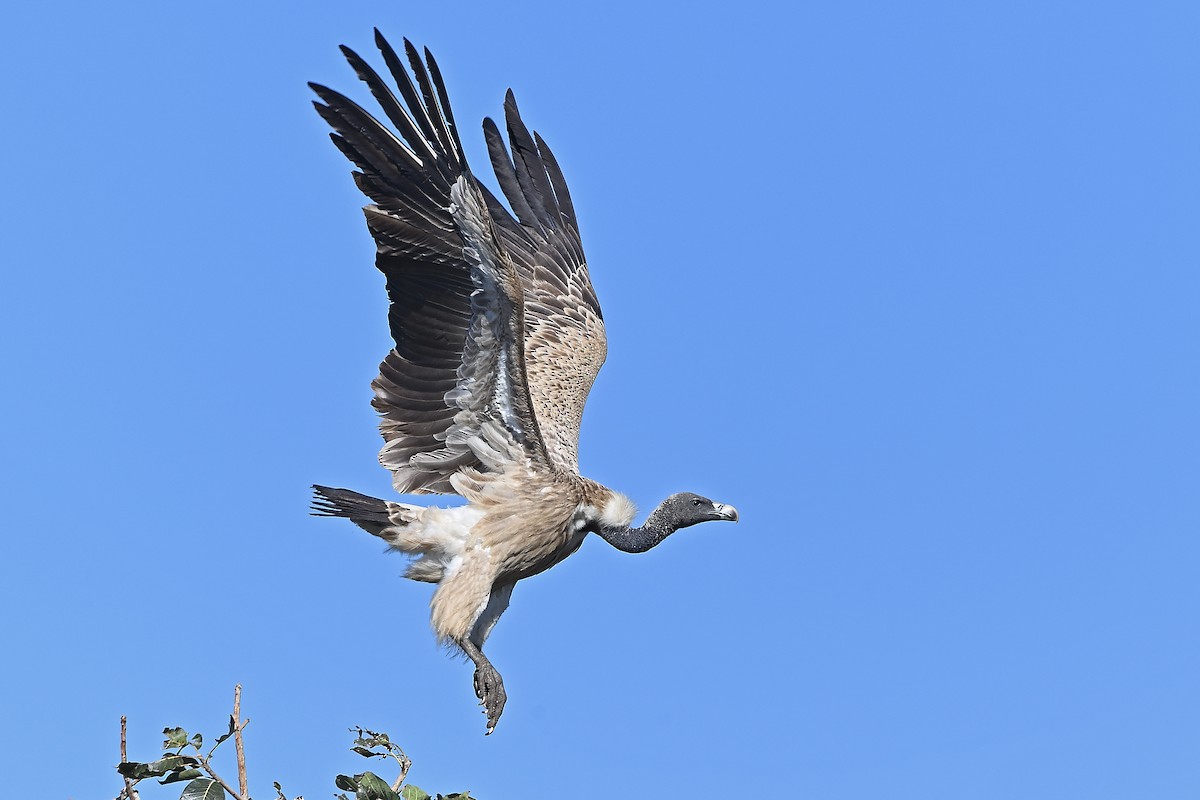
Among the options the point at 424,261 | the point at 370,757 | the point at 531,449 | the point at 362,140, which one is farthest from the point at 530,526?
the point at 370,757

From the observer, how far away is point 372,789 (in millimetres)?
4648

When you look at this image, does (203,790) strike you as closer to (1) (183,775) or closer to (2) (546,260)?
(1) (183,775)

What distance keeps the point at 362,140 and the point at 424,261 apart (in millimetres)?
756

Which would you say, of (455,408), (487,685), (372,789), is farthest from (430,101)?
(372,789)

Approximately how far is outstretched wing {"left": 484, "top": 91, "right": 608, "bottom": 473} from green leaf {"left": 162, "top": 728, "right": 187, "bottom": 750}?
6394 millimetres

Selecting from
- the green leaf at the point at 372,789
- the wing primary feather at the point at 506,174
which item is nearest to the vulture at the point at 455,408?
the wing primary feather at the point at 506,174

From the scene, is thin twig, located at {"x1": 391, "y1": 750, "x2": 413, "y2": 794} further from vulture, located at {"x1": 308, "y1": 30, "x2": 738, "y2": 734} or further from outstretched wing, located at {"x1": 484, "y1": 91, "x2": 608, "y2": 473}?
outstretched wing, located at {"x1": 484, "y1": 91, "x2": 608, "y2": 473}

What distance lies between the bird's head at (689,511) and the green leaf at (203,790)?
5.32 metres

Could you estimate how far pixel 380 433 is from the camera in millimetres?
8883

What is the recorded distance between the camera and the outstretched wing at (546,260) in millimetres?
11242

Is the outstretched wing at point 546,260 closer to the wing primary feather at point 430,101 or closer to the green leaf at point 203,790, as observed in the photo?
the wing primary feather at point 430,101

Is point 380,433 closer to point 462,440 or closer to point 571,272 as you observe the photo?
point 462,440

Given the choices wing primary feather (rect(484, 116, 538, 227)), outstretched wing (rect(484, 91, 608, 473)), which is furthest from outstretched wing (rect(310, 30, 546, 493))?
wing primary feather (rect(484, 116, 538, 227))

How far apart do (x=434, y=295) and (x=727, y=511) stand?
267 cm
